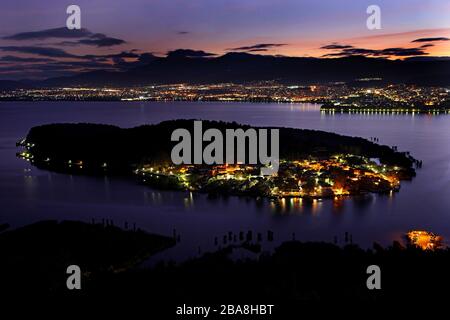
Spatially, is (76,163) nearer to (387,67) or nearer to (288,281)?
(288,281)

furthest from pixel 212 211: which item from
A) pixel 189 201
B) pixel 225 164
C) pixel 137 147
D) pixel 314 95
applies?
pixel 314 95

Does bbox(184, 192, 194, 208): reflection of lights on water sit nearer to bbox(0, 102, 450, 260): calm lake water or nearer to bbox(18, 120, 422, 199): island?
bbox(0, 102, 450, 260): calm lake water

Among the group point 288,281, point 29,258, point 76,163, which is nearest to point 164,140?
point 76,163

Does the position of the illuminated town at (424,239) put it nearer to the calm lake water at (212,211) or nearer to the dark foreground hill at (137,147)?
the calm lake water at (212,211)

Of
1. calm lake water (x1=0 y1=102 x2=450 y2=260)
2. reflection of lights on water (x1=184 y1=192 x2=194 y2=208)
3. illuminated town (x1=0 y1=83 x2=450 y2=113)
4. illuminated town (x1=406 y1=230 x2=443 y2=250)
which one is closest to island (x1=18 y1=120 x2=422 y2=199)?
reflection of lights on water (x1=184 y1=192 x2=194 y2=208)

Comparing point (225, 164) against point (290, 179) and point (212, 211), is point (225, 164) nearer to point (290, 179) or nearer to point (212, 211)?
point (290, 179)

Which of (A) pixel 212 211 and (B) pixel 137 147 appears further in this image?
(B) pixel 137 147
